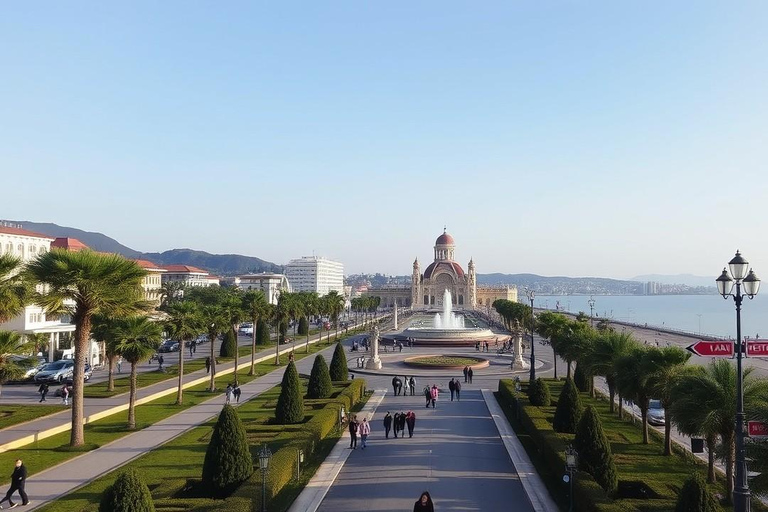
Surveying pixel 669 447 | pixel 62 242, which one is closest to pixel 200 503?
pixel 669 447

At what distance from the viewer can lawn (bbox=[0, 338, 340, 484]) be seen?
1991cm

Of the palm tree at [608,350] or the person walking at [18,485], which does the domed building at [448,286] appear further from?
the person walking at [18,485]

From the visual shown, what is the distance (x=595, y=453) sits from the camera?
53.9ft

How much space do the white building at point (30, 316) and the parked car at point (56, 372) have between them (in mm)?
2490

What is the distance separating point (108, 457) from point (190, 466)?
132 inches

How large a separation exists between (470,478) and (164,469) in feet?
29.4

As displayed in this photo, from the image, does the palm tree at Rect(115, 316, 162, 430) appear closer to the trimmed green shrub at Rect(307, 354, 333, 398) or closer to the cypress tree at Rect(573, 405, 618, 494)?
the trimmed green shrub at Rect(307, 354, 333, 398)

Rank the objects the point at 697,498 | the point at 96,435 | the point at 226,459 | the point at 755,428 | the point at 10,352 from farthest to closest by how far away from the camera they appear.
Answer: the point at 96,435
the point at 10,352
the point at 226,459
the point at 755,428
the point at 697,498

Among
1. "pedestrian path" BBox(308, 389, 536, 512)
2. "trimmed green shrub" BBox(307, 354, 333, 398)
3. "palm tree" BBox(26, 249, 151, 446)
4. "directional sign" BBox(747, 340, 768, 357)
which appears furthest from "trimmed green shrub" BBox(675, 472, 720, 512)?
"trimmed green shrub" BBox(307, 354, 333, 398)

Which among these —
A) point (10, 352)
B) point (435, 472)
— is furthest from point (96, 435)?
point (435, 472)

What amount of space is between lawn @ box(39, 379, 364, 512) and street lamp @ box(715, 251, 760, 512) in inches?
390

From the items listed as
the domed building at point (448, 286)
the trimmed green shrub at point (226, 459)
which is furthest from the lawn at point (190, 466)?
the domed building at point (448, 286)

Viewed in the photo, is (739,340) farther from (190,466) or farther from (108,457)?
(108,457)

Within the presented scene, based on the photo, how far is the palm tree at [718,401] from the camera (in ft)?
52.0
